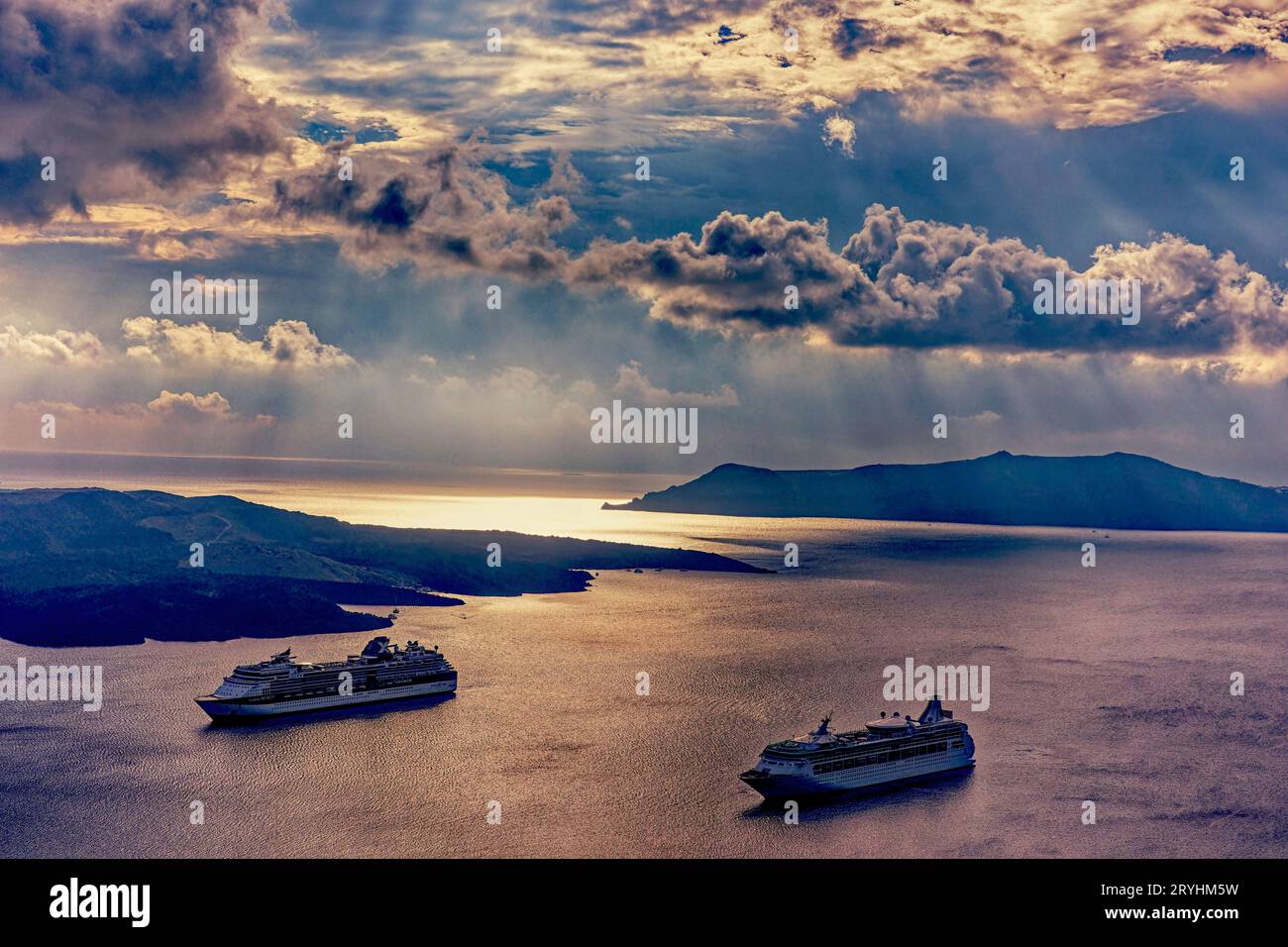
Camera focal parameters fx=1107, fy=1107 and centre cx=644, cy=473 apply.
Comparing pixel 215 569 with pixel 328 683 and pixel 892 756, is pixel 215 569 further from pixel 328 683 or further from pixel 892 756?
pixel 892 756

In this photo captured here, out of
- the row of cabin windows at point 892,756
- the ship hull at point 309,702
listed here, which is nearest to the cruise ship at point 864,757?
the row of cabin windows at point 892,756

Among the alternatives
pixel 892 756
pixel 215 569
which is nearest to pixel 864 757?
pixel 892 756

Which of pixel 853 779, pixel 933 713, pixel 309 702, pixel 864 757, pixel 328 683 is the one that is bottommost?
pixel 309 702

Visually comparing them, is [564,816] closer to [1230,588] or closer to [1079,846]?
[1079,846]

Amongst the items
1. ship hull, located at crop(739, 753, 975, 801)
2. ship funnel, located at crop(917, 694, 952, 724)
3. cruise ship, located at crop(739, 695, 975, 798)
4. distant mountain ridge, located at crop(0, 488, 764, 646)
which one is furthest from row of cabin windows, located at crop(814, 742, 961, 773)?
distant mountain ridge, located at crop(0, 488, 764, 646)

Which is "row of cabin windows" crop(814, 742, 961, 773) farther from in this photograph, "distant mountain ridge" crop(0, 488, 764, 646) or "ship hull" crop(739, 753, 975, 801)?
"distant mountain ridge" crop(0, 488, 764, 646)

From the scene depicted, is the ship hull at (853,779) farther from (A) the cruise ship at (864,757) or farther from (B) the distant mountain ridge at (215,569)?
(B) the distant mountain ridge at (215,569)
